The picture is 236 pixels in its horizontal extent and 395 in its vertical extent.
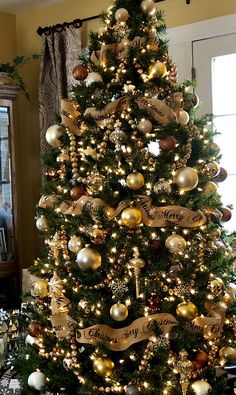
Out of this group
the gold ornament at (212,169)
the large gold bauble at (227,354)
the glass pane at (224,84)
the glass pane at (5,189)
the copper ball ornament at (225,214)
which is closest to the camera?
the large gold bauble at (227,354)

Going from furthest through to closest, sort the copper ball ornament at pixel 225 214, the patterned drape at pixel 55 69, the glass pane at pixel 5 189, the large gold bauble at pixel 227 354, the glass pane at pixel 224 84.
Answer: the glass pane at pixel 5 189 < the patterned drape at pixel 55 69 < the glass pane at pixel 224 84 < the copper ball ornament at pixel 225 214 < the large gold bauble at pixel 227 354

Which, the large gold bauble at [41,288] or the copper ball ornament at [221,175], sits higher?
the copper ball ornament at [221,175]

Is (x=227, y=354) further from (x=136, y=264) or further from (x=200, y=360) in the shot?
(x=136, y=264)

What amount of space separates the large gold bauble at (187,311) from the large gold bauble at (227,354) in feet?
0.61

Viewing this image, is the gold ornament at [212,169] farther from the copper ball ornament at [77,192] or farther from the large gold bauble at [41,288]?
the large gold bauble at [41,288]

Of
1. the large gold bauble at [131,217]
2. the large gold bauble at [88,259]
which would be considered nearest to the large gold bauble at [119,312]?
the large gold bauble at [88,259]

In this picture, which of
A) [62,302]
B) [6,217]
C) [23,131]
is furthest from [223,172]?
[23,131]

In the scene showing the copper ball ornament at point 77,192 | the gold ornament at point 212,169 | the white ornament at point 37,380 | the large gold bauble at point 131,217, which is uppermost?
the gold ornament at point 212,169

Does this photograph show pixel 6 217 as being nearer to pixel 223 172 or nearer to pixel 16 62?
pixel 16 62

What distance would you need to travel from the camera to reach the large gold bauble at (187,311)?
163cm

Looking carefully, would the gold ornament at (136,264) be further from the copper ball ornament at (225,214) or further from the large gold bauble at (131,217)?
the copper ball ornament at (225,214)

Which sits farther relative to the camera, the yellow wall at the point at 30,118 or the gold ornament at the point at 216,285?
the yellow wall at the point at 30,118

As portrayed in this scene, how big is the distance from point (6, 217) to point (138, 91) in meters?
1.94

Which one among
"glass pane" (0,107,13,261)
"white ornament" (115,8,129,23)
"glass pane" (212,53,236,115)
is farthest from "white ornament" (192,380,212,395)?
"glass pane" (0,107,13,261)
